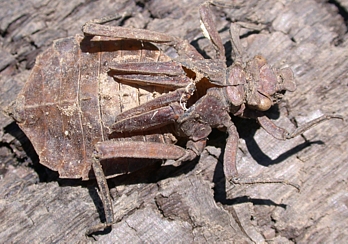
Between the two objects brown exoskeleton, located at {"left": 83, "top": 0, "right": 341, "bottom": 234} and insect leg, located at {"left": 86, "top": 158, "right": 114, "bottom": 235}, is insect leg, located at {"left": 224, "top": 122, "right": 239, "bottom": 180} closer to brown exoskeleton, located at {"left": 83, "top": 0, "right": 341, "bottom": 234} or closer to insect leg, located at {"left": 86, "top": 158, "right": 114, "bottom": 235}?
brown exoskeleton, located at {"left": 83, "top": 0, "right": 341, "bottom": 234}

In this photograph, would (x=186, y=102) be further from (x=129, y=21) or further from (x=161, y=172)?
(x=129, y=21)

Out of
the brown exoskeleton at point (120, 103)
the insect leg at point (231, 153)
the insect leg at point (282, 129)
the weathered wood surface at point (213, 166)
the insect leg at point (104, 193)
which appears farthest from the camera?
the insect leg at point (282, 129)

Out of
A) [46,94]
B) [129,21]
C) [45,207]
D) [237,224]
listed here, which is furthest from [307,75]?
[45,207]

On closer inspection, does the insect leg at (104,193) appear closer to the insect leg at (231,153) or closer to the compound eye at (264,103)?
the insect leg at (231,153)

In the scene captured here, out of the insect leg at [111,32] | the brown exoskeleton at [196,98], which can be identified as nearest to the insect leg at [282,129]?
the brown exoskeleton at [196,98]

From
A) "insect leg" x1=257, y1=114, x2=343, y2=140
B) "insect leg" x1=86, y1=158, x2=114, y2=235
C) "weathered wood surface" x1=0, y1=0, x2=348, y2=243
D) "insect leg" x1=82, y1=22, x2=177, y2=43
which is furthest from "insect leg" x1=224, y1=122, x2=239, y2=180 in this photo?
"insect leg" x1=82, y1=22, x2=177, y2=43

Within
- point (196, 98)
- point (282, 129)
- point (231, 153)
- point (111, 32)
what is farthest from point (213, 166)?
point (111, 32)

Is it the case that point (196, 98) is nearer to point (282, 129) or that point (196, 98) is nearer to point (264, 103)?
point (264, 103)
